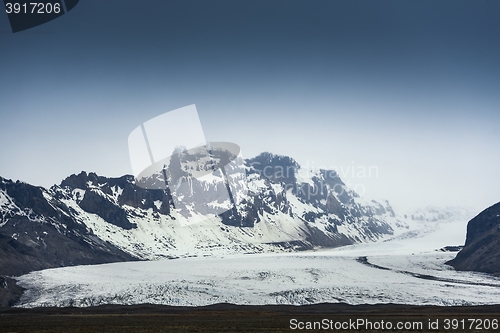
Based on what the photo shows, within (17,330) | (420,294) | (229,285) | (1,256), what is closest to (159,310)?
(229,285)

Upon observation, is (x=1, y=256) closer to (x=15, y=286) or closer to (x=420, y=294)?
(x=15, y=286)

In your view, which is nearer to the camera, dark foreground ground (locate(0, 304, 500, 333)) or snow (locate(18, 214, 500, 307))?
dark foreground ground (locate(0, 304, 500, 333))

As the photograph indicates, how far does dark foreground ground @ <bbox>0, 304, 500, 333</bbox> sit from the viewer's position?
73688 millimetres

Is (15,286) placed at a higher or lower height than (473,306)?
higher

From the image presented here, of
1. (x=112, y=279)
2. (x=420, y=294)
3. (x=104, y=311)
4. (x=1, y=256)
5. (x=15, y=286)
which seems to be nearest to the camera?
(x=104, y=311)

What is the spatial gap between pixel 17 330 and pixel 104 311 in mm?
38738

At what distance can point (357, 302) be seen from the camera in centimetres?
12094

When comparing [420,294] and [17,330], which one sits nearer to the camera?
[17,330]

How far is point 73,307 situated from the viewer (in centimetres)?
11738

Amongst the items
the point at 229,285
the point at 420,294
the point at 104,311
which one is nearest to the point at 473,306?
the point at 420,294

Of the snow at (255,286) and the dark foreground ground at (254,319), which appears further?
the snow at (255,286)

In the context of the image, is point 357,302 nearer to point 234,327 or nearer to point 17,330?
point 234,327

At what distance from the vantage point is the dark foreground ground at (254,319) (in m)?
73.7

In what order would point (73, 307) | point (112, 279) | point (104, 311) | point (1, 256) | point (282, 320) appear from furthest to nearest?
point (1, 256), point (112, 279), point (73, 307), point (104, 311), point (282, 320)
